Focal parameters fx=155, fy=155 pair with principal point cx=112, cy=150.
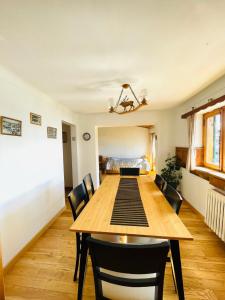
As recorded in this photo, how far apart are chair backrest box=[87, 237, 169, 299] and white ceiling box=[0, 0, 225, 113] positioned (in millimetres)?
1410

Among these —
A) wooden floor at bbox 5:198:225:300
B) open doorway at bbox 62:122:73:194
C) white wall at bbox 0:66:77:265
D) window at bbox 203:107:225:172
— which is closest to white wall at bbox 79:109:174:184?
open doorway at bbox 62:122:73:194

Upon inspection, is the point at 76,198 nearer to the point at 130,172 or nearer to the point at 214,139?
the point at 130,172

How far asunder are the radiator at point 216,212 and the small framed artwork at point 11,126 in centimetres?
272

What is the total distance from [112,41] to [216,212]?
2.37m

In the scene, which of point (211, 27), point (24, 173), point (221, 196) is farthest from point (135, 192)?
point (211, 27)

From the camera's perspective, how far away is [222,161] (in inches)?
96.1

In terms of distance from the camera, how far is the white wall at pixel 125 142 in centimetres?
803


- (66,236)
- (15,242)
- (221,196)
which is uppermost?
(221,196)

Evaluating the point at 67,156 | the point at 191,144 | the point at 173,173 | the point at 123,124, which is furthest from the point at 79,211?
the point at 67,156

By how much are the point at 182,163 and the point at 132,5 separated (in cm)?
334

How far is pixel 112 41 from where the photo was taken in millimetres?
1322

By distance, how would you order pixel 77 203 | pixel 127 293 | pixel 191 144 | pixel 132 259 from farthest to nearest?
pixel 191 144
pixel 77 203
pixel 127 293
pixel 132 259

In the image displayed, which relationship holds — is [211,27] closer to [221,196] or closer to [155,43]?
[155,43]

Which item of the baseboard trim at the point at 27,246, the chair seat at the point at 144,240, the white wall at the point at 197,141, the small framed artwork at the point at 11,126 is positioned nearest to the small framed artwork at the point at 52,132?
the small framed artwork at the point at 11,126
